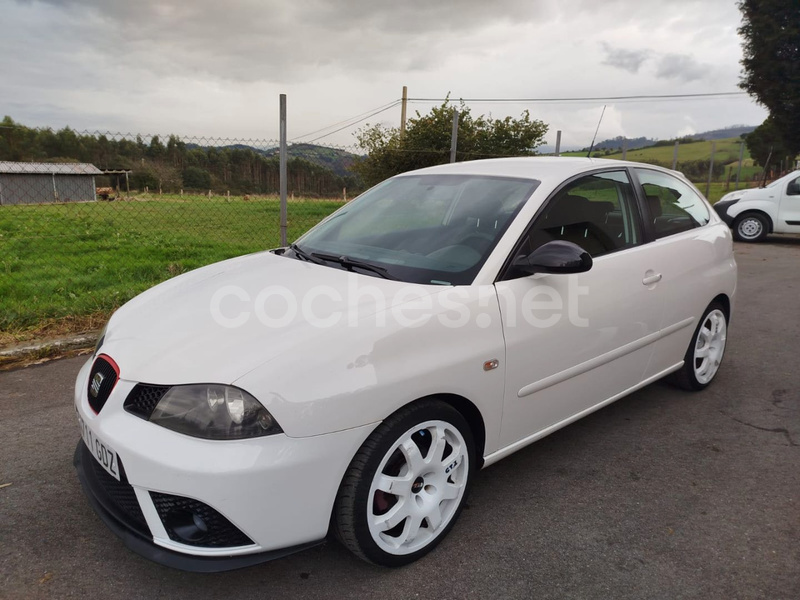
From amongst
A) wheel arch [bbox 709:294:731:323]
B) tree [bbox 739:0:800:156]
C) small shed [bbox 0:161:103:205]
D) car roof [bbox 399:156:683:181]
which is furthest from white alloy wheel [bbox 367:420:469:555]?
tree [bbox 739:0:800:156]

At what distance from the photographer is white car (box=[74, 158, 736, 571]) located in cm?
181

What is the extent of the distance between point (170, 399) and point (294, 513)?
0.56 meters

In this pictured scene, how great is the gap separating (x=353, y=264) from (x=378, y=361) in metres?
0.78

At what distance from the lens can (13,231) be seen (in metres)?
9.35

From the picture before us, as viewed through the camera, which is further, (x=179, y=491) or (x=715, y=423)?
(x=715, y=423)

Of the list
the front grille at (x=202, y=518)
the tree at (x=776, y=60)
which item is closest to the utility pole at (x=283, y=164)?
the front grille at (x=202, y=518)

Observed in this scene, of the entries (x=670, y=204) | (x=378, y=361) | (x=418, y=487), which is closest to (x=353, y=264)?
(x=378, y=361)

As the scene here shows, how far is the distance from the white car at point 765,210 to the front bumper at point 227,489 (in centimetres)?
1239

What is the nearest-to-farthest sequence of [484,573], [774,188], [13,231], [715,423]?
[484,573]
[715,423]
[13,231]
[774,188]

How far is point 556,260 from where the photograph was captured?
238 cm

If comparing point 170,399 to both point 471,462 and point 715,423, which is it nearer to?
point 471,462

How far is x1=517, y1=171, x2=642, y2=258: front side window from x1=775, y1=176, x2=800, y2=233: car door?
1083 cm

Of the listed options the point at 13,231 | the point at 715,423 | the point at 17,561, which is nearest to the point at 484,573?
the point at 17,561

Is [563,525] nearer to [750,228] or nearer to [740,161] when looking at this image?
[750,228]
